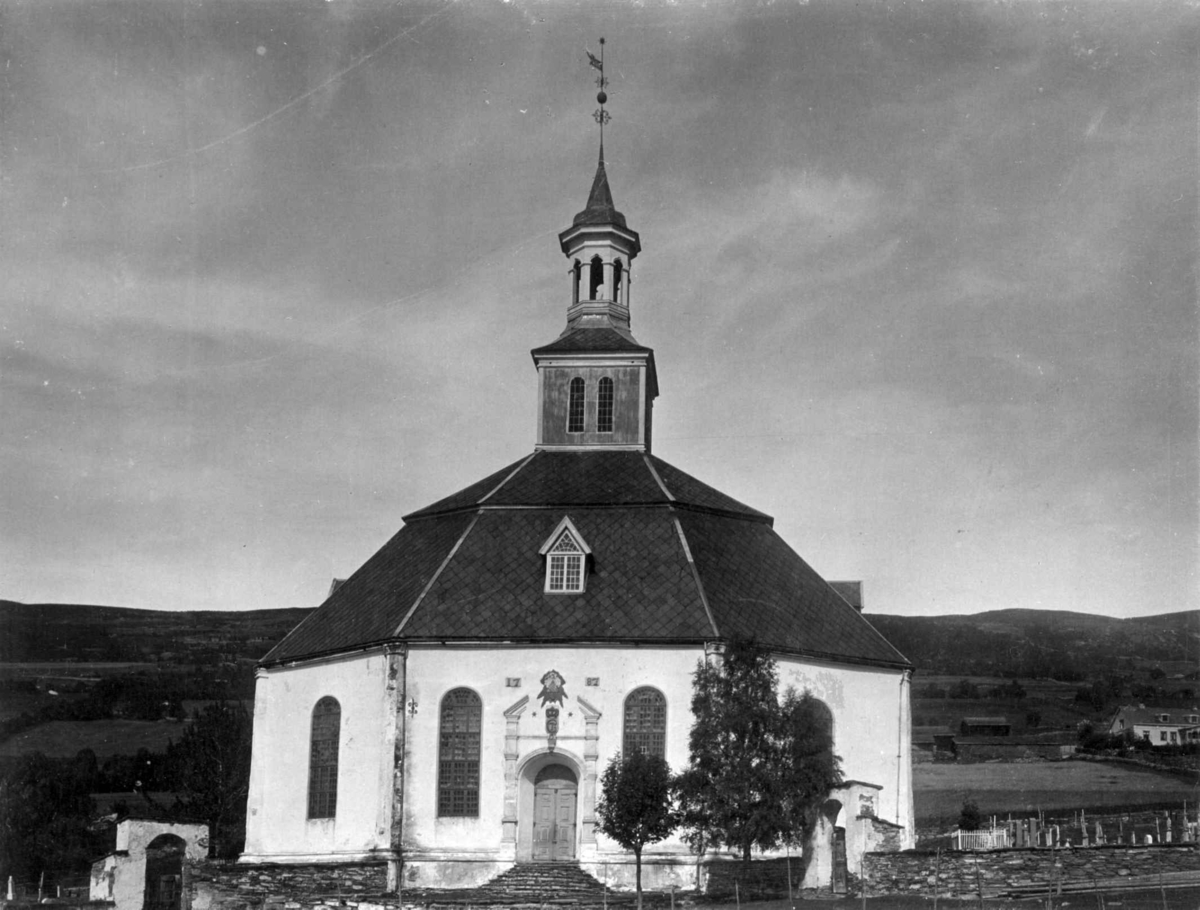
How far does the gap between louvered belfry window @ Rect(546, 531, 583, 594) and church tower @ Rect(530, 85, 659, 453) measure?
279 inches

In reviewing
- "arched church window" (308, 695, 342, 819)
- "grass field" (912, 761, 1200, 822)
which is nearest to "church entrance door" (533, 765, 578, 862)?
"arched church window" (308, 695, 342, 819)

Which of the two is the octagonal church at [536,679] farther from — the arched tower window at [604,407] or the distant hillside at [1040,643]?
the distant hillside at [1040,643]

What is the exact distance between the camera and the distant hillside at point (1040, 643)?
303 ft

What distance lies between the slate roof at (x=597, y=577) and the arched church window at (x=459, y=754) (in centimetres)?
166

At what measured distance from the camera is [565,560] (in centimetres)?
3644

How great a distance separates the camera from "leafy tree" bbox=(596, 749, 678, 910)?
30.4 meters

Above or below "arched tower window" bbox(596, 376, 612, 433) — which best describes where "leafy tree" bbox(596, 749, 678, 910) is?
below

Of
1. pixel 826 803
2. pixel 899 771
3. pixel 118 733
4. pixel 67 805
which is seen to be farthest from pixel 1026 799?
pixel 118 733

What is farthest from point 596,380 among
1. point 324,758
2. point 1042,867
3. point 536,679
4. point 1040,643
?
point 1040,643

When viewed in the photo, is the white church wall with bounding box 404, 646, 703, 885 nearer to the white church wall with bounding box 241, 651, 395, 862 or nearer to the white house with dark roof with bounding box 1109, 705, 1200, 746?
the white church wall with bounding box 241, 651, 395, 862

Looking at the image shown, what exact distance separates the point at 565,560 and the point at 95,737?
183 ft

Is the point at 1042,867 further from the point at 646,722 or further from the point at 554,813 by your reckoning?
the point at 554,813

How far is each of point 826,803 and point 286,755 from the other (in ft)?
46.9

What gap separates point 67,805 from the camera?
68.4 m
